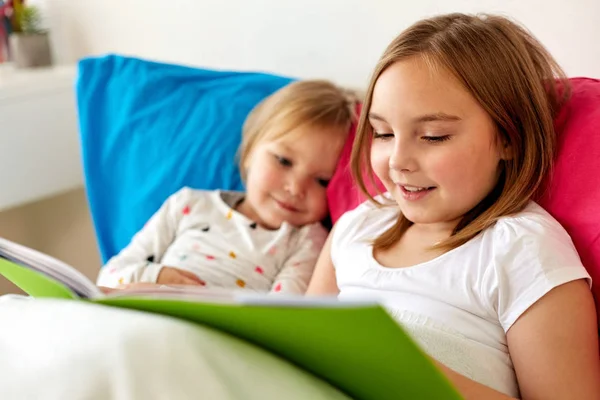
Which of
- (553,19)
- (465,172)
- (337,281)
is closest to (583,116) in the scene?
(465,172)

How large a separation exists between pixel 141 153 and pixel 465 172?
0.89 m

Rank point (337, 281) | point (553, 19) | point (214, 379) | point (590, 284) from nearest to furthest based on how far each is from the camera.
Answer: point (214, 379) < point (590, 284) < point (337, 281) < point (553, 19)

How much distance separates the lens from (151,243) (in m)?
1.57

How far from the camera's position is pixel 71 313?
845 mm

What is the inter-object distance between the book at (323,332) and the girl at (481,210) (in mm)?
202

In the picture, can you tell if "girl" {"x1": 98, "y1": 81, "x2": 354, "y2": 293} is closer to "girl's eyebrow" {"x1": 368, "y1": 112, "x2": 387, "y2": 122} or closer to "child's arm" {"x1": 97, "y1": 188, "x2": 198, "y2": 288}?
"child's arm" {"x1": 97, "y1": 188, "x2": 198, "y2": 288}

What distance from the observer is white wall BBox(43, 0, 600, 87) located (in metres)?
1.31

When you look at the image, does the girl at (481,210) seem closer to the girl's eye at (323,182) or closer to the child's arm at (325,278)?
the child's arm at (325,278)

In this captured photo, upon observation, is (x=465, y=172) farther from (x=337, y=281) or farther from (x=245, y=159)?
(x=245, y=159)

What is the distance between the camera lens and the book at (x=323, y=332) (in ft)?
2.11

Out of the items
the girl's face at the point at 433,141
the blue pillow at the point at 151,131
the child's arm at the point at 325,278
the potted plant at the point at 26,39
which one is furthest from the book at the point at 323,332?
the potted plant at the point at 26,39

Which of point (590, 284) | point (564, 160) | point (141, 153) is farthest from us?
point (141, 153)

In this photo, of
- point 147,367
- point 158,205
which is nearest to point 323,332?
point 147,367

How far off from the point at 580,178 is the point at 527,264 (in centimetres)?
16
